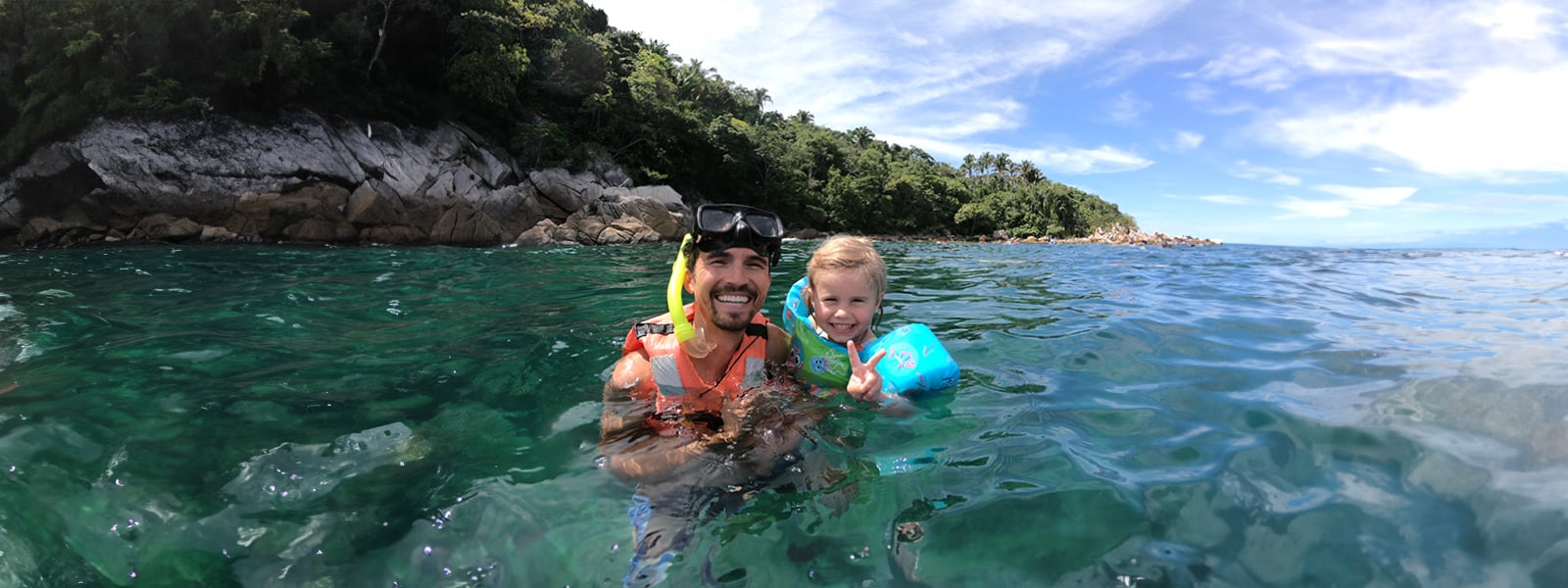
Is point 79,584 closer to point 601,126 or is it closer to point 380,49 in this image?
point 380,49

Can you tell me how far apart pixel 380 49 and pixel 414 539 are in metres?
32.8

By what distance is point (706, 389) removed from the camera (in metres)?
3.50

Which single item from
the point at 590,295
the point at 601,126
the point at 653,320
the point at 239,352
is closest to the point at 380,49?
the point at 601,126

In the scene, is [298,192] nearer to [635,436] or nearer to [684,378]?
[684,378]

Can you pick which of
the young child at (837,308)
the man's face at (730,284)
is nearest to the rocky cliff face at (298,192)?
the young child at (837,308)

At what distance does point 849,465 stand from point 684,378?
1.05 m

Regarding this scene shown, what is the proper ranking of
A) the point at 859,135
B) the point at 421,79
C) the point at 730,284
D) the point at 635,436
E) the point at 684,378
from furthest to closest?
the point at 859,135, the point at 421,79, the point at 684,378, the point at 730,284, the point at 635,436

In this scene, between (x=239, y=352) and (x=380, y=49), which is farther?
(x=380, y=49)

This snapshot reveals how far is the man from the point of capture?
2.80 metres

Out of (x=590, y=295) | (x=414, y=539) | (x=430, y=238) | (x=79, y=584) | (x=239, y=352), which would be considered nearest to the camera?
(x=79, y=584)

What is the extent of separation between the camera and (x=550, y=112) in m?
35.5

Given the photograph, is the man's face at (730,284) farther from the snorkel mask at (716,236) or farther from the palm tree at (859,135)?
the palm tree at (859,135)

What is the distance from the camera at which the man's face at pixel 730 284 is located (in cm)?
325

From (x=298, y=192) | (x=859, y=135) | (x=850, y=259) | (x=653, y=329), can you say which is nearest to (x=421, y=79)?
(x=298, y=192)
